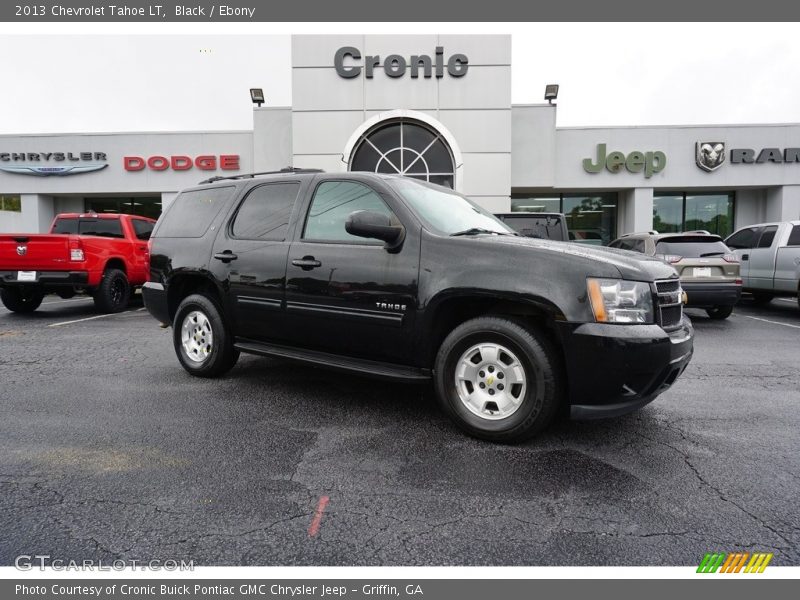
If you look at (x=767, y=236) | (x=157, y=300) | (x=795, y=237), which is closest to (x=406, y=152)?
(x=767, y=236)

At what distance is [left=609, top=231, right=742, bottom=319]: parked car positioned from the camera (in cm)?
855

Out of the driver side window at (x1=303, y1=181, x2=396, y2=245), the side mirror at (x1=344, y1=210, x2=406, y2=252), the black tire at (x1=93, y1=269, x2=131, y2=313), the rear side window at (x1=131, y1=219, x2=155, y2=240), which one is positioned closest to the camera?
the side mirror at (x1=344, y1=210, x2=406, y2=252)

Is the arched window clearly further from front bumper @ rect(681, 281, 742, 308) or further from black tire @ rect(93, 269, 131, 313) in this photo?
front bumper @ rect(681, 281, 742, 308)

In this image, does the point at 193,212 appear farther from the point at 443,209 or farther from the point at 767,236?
the point at 767,236

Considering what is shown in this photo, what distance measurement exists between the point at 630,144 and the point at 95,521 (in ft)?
65.4

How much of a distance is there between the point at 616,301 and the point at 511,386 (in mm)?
856

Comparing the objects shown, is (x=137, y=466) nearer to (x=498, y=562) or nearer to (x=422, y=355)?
(x=422, y=355)

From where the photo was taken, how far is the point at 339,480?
2783 mm

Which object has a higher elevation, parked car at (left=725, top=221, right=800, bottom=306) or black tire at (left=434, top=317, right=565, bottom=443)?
parked car at (left=725, top=221, right=800, bottom=306)

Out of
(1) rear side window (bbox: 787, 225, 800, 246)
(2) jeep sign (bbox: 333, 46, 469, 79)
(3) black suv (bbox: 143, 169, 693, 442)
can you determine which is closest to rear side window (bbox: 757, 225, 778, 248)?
(1) rear side window (bbox: 787, 225, 800, 246)

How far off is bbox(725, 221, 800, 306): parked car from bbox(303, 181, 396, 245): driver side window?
9370 millimetres

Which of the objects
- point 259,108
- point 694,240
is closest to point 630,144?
point 694,240

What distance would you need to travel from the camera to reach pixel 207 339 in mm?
4863

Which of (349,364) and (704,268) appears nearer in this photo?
(349,364)
